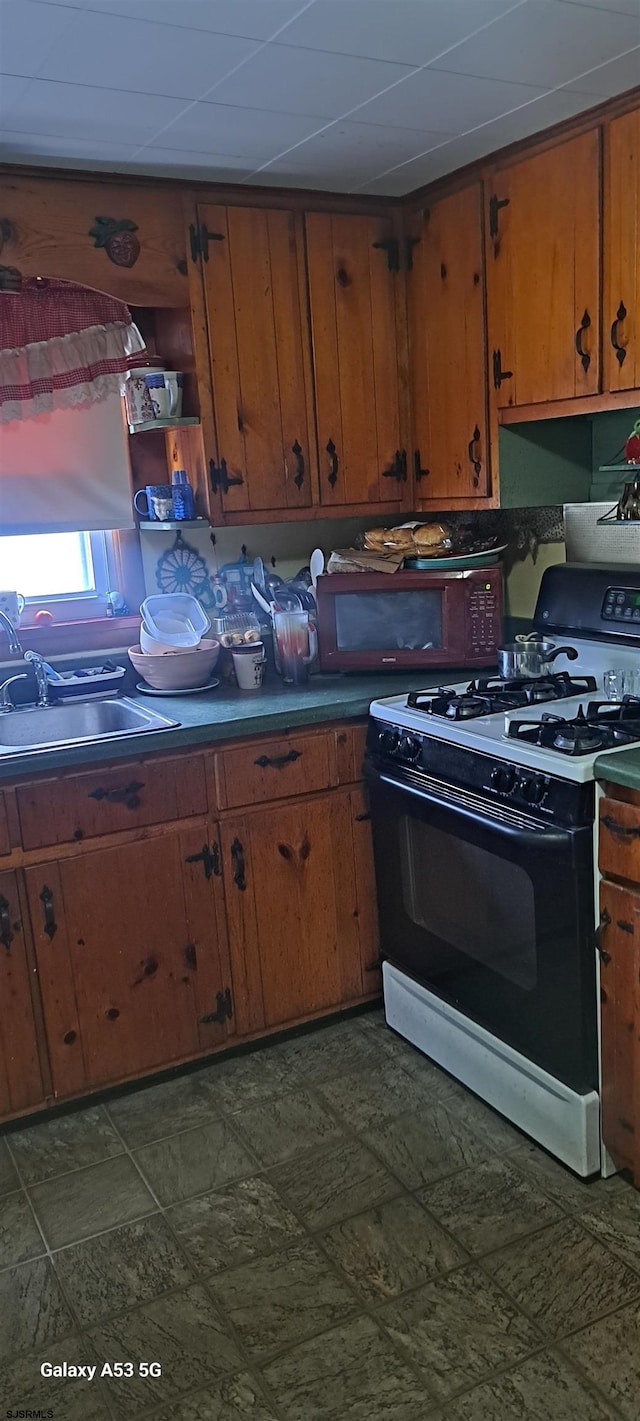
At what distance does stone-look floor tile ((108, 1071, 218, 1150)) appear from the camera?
2.43 metres

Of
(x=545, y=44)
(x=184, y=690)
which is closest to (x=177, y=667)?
(x=184, y=690)

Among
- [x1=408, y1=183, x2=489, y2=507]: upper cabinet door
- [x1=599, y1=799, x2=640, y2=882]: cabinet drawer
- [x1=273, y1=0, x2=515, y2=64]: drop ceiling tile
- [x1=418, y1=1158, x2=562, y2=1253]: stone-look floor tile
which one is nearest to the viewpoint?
[x1=273, y1=0, x2=515, y2=64]: drop ceiling tile

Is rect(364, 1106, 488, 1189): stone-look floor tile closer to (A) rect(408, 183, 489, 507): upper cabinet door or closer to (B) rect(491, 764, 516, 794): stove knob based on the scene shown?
(B) rect(491, 764, 516, 794): stove knob

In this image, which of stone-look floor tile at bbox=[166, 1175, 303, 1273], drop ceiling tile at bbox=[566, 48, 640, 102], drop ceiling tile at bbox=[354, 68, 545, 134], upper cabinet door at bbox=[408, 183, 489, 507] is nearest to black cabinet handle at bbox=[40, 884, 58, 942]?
stone-look floor tile at bbox=[166, 1175, 303, 1273]

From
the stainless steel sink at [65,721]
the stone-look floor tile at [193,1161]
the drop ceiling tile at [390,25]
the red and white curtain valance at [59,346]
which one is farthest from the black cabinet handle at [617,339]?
the stone-look floor tile at [193,1161]

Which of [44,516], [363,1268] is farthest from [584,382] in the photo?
[363,1268]

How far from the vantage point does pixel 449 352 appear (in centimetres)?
Result: 294

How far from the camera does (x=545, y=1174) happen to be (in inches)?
85.8

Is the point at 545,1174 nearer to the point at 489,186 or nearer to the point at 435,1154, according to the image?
the point at 435,1154

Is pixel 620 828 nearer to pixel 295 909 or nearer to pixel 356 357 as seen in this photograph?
pixel 295 909

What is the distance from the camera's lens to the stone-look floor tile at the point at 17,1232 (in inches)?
81.0

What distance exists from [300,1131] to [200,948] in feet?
1.60

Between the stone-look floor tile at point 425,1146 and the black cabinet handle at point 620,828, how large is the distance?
2.65ft

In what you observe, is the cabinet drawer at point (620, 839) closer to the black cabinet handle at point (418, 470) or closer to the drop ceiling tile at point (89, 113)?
the black cabinet handle at point (418, 470)
